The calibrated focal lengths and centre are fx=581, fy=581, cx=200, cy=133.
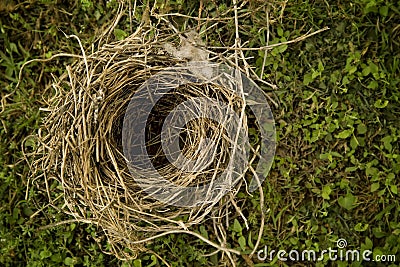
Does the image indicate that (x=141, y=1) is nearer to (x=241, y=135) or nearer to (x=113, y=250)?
(x=241, y=135)

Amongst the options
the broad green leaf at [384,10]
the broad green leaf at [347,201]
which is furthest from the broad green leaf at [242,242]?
the broad green leaf at [384,10]

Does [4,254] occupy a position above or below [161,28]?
below

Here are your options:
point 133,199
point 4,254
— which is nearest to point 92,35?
point 133,199

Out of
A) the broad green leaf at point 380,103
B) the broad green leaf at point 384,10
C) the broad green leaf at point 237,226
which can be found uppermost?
the broad green leaf at point 384,10

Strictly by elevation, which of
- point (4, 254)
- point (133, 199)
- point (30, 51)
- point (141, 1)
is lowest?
point (4, 254)

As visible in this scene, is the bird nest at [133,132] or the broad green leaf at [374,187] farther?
the broad green leaf at [374,187]

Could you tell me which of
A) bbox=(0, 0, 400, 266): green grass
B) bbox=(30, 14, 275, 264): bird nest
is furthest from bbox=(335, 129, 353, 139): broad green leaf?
bbox=(30, 14, 275, 264): bird nest

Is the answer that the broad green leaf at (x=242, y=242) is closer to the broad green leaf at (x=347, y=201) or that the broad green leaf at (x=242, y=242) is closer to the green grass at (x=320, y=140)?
the green grass at (x=320, y=140)
